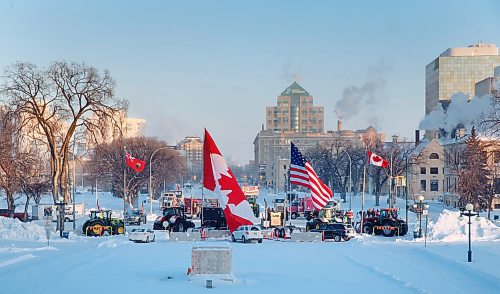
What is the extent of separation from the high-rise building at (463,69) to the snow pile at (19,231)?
147155 mm

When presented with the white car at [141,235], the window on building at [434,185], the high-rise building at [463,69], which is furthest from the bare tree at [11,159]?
the high-rise building at [463,69]

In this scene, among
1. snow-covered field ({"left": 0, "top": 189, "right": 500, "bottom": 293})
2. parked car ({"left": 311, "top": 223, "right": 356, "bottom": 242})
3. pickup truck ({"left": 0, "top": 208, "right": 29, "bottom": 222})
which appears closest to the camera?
snow-covered field ({"left": 0, "top": 189, "right": 500, "bottom": 293})

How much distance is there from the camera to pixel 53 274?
24375 mm

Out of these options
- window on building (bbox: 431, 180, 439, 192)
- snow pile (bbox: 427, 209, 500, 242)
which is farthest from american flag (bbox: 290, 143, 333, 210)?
window on building (bbox: 431, 180, 439, 192)

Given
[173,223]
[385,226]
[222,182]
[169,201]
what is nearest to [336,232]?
[385,226]

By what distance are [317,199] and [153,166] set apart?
5008cm

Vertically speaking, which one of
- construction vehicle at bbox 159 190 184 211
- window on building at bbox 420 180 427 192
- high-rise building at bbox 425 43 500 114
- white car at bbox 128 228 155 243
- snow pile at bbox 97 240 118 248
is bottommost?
snow pile at bbox 97 240 118 248

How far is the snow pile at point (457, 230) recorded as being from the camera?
4178 centimetres

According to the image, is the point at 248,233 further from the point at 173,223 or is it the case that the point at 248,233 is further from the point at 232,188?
the point at 173,223

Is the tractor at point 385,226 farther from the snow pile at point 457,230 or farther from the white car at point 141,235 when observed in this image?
the white car at point 141,235

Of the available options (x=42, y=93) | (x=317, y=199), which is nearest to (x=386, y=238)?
(x=317, y=199)

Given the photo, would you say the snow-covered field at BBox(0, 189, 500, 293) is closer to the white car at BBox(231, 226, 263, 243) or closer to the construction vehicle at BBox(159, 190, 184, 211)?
the white car at BBox(231, 226, 263, 243)

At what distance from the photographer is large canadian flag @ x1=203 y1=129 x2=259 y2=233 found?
37.5 m

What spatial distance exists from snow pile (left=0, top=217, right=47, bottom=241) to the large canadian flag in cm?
1074
